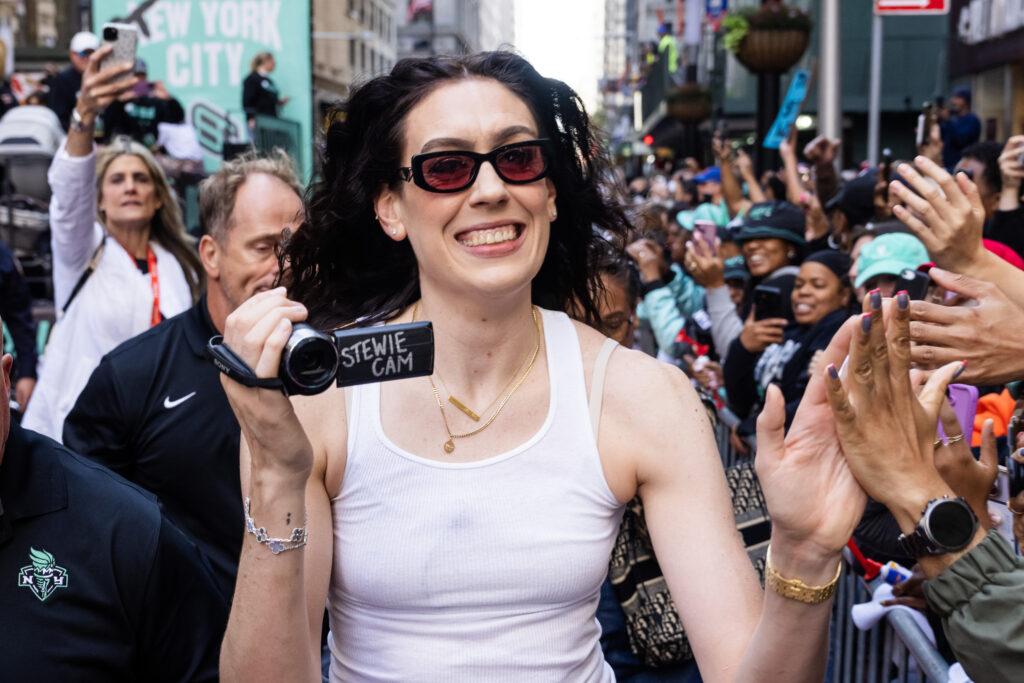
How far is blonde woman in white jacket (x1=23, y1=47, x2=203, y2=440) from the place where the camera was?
4621mm

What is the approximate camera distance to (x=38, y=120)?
11.9m

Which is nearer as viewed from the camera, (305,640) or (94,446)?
(305,640)

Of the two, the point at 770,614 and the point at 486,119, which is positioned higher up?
the point at 486,119

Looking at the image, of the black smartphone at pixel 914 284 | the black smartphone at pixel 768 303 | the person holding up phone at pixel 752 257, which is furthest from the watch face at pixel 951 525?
the person holding up phone at pixel 752 257

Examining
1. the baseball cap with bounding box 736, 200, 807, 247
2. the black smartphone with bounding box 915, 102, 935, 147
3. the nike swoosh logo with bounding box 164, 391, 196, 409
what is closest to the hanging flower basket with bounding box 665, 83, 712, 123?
the black smartphone with bounding box 915, 102, 935, 147

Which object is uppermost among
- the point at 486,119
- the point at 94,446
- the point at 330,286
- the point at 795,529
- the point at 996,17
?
the point at 996,17

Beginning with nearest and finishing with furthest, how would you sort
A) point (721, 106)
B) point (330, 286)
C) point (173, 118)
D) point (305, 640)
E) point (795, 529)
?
point (795, 529) < point (305, 640) < point (330, 286) < point (173, 118) < point (721, 106)

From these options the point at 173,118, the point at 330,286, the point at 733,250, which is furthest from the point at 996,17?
the point at 330,286

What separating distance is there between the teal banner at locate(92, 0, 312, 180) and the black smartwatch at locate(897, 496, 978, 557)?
293 inches

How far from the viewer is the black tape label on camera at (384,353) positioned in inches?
→ 70.8

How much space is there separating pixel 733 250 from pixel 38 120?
803cm

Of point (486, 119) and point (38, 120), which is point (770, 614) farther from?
point (38, 120)

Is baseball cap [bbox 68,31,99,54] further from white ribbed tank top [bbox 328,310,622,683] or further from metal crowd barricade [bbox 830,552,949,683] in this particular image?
metal crowd barricade [bbox 830,552,949,683]

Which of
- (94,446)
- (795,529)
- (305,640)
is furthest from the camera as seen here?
(94,446)
